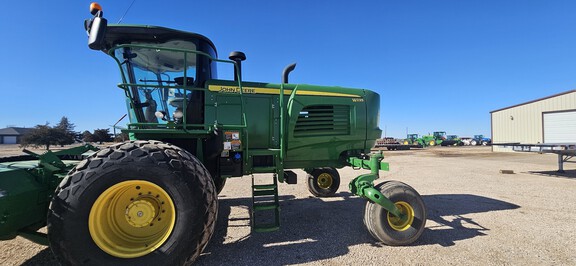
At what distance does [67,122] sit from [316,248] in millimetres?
66996

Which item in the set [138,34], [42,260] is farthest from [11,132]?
[138,34]

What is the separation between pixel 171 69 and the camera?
4379 mm

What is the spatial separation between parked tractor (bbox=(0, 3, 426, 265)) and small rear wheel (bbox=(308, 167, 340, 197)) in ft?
5.89

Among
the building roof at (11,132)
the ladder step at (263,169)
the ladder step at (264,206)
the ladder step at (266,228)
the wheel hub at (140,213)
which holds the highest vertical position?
the building roof at (11,132)

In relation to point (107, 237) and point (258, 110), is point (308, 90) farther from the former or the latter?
point (107, 237)

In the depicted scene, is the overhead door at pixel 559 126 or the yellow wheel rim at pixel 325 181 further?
the overhead door at pixel 559 126

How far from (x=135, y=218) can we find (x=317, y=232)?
260cm

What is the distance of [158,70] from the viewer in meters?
4.35

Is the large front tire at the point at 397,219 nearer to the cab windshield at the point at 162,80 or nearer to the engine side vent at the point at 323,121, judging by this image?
the engine side vent at the point at 323,121

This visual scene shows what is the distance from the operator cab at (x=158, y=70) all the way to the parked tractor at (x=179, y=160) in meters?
0.01

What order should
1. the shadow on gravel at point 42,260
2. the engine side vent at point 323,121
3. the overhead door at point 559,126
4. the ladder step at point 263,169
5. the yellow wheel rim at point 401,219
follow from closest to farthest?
1. the shadow on gravel at point 42,260
2. the yellow wheel rim at point 401,219
3. the ladder step at point 263,169
4. the engine side vent at point 323,121
5. the overhead door at point 559,126

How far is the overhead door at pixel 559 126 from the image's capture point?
21812mm

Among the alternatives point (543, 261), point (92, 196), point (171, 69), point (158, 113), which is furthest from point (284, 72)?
point (543, 261)

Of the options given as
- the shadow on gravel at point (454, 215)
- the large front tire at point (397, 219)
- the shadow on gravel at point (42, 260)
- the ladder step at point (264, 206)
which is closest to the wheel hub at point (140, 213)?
the shadow on gravel at point (42, 260)
